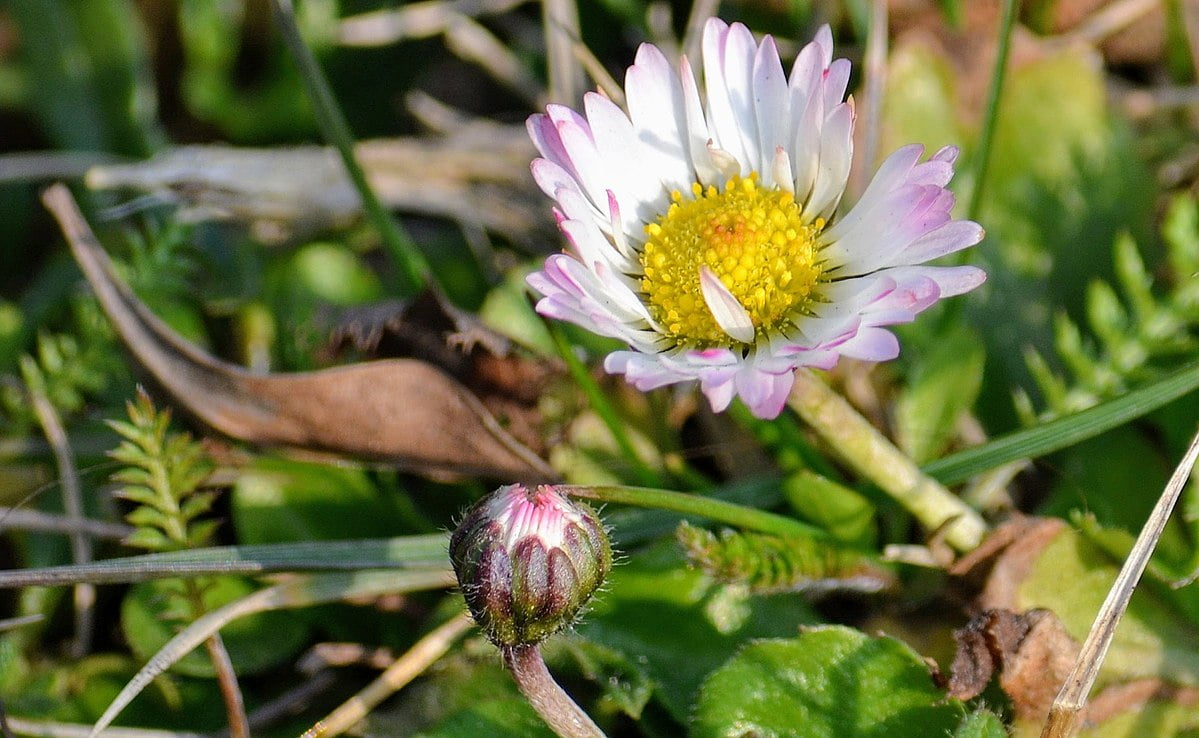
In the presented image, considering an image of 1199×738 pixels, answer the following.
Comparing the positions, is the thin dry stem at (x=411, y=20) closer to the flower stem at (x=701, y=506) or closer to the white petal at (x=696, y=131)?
the white petal at (x=696, y=131)

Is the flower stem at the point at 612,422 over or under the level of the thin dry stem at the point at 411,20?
under

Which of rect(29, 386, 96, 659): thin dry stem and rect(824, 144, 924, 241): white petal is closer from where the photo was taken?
rect(824, 144, 924, 241): white petal

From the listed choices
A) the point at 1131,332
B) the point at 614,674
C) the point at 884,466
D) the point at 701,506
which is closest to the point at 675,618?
the point at 614,674

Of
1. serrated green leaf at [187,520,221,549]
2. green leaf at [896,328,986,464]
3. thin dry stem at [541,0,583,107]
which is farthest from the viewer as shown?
thin dry stem at [541,0,583,107]

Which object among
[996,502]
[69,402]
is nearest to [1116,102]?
[996,502]

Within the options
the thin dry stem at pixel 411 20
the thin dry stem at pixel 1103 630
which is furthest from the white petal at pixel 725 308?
the thin dry stem at pixel 411 20

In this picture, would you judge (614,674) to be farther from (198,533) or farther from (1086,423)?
(1086,423)

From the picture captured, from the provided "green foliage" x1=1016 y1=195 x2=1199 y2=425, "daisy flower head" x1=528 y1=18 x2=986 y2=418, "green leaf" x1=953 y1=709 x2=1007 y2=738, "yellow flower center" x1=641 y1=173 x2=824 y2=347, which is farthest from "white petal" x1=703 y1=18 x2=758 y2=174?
"green leaf" x1=953 y1=709 x2=1007 y2=738

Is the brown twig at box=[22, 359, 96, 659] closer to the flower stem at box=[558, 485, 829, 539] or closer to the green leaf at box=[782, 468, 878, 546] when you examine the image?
the flower stem at box=[558, 485, 829, 539]
